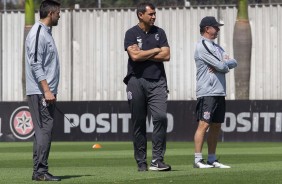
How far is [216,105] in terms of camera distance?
14359mm

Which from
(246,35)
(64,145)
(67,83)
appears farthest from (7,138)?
(67,83)

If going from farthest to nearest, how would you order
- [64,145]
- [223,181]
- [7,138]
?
[7,138]
[64,145]
[223,181]

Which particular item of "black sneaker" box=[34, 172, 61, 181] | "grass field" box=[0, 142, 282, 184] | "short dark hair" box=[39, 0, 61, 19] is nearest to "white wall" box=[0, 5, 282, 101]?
"grass field" box=[0, 142, 282, 184]

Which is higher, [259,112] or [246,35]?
[246,35]

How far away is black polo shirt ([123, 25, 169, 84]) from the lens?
13.6m

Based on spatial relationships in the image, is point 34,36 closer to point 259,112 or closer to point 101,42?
point 259,112

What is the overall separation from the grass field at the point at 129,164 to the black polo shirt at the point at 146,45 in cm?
127

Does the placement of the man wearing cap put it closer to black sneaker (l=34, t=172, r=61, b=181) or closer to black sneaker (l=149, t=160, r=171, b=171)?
black sneaker (l=149, t=160, r=171, b=171)

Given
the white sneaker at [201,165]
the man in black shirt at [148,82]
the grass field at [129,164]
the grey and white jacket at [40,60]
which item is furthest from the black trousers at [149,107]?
the grey and white jacket at [40,60]

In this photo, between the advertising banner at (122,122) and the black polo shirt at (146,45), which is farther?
the advertising banner at (122,122)

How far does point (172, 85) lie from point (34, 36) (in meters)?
24.4

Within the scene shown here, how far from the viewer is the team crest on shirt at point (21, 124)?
25.8 meters

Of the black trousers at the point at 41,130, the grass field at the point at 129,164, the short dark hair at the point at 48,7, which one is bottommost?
the grass field at the point at 129,164

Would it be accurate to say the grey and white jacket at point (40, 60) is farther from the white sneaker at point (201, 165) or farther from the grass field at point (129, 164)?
the white sneaker at point (201, 165)
